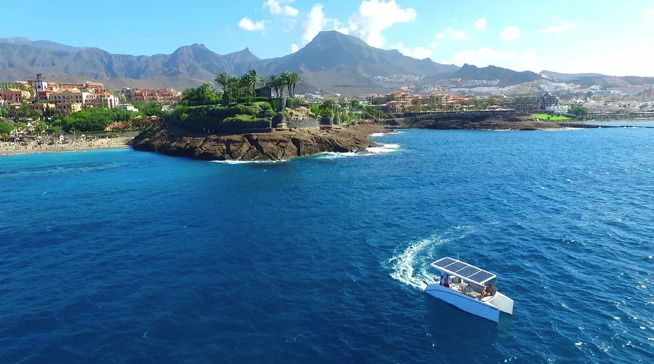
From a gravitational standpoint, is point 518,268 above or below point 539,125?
below

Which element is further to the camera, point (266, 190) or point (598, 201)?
point (266, 190)

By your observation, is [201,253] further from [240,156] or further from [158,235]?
[240,156]

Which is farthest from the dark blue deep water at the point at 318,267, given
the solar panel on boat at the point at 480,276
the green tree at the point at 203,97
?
the green tree at the point at 203,97

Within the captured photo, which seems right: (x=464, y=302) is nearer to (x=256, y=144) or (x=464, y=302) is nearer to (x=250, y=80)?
(x=256, y=144)

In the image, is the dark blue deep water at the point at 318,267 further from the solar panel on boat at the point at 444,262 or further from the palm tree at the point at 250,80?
the palm tree at the point at 250,80

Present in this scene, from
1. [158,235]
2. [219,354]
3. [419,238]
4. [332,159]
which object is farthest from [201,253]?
[332,159]

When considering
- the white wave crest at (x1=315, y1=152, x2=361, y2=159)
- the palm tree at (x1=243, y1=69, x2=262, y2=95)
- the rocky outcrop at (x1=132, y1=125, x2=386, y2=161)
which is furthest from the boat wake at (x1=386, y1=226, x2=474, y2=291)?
the palm tree at (x1=243, y1=69, x2=262, y2=95)

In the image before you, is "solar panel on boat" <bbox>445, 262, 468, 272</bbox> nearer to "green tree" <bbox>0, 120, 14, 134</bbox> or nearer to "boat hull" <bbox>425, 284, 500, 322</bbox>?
"boat hull" <bbox>425, 284, 500, 322</bbox>
